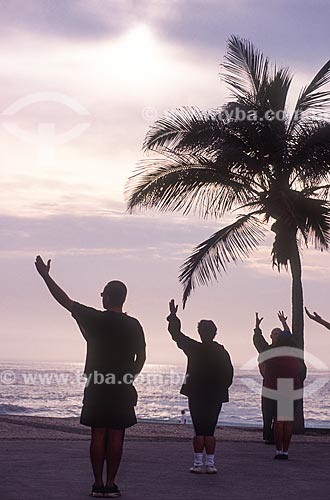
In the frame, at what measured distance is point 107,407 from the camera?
9.01 metres

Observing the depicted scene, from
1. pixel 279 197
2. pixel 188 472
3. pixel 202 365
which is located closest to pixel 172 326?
pixel 202 365

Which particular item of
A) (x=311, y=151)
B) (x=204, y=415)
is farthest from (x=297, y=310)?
(x=204, y=415)

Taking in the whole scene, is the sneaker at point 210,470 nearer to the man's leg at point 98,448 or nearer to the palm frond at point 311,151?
the man's leg at point 98,448

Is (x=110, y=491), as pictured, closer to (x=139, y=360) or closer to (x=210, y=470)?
(x=139, y=360)

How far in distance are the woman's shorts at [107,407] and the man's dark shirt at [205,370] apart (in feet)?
8.37

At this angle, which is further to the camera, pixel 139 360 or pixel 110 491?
pixel 110 491

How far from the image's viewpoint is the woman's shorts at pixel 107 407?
9000 millimetres

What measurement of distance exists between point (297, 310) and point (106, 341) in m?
13.4

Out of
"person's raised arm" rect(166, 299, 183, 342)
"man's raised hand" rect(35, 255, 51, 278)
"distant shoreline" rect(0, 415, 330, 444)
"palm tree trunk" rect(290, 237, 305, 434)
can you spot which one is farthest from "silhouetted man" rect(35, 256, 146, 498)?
"palm tree trunk" rect(290, 237, 305, 434)

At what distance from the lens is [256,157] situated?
863 inches

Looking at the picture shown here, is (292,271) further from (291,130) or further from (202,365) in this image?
(202,365)

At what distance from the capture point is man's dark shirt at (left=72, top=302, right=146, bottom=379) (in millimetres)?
9078

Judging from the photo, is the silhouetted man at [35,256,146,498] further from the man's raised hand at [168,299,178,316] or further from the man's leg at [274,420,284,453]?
the man's leg at [274,420,284,453]

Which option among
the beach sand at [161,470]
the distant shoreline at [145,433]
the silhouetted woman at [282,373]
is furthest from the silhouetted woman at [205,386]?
the distant shoreline at [145,433]
